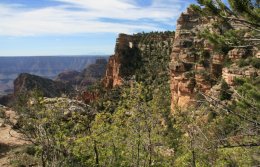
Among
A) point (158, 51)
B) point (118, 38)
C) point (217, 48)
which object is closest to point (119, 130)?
point (217, 48)

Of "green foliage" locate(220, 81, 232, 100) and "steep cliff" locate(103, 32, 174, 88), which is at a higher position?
"steep cliff" locate(103, 32, 174, 88)

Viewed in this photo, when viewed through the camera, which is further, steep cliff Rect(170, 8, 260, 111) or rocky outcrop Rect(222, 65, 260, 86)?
steep cliff Rect(170, 8, 260, 111)

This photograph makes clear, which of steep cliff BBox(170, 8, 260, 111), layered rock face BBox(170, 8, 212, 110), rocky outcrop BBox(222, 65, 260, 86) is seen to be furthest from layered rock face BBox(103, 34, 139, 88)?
rocky outcrop BBox(222, 65, 260, 86)

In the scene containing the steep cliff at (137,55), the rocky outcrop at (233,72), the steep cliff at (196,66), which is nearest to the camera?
the rocky outcrop at (233,72)

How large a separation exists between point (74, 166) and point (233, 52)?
26396 mm

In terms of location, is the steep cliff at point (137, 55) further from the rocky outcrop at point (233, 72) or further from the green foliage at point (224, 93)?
the green foliage at point (224, 93)

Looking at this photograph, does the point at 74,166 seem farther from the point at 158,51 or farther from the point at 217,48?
the point at 158,51

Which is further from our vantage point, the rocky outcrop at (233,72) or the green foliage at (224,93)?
the green foliage at (224,93)

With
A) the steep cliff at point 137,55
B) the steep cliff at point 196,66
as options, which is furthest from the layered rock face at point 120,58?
the steep cliff at point 196,66

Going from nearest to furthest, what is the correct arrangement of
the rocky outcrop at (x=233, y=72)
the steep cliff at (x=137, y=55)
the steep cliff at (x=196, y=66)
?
the rocky outcrop at (x=233, y=72) → the steep cliff at (x=196, y=66) → the steep cliff at (x=137, y=55)

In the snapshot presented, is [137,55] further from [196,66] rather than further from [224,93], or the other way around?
[224,93]

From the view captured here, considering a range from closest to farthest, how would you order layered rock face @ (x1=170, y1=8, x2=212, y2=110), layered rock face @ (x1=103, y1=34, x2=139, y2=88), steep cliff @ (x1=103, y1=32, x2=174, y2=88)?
layered rock face @ (x1=170, y1=8, x2=212, y2=110) → steep cliff @ (x1=103, y1=32, x2=174, y2=88) → layered rock face @ (x1=103, y1=34, x2=139, y2=88)

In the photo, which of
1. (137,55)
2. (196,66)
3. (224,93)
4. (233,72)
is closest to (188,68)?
(196,66)

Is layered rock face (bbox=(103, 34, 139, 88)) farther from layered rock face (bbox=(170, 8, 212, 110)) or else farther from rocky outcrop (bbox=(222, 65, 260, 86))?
rocky outcrop (bbox=(222, 65, 260, 86))
